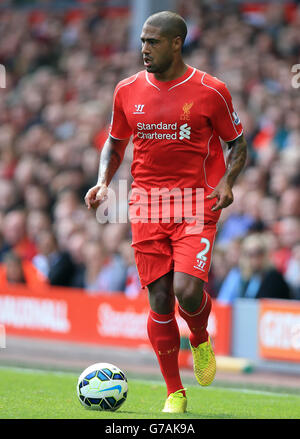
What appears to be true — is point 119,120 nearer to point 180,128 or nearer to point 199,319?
point 180,128

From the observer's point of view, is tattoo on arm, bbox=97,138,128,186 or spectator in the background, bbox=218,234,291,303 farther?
spectator in the background, bbox=218,234,291,303

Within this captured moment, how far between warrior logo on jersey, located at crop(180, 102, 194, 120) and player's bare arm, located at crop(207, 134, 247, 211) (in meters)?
0.45

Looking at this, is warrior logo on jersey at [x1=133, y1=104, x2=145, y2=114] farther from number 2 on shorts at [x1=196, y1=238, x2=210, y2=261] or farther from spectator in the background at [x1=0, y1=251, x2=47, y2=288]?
spectator in the background at [x1=0, y1=251, x2=47, y2=288]

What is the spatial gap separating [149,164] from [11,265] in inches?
303

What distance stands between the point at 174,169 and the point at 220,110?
54 cm

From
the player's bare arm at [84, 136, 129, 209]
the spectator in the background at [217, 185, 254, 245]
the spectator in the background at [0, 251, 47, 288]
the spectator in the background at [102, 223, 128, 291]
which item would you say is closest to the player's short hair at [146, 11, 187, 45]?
the player's bare arm at [84, 136, 129, 209]

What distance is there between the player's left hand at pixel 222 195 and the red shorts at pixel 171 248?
210mm

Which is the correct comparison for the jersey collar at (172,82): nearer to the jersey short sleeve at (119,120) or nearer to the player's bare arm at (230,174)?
the jersey short sleeve at (119,120)

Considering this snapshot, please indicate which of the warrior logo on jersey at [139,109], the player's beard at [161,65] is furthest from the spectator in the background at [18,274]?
the player's beard at [161,65]

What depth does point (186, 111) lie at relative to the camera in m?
6.73

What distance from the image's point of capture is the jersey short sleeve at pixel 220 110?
6762 mm

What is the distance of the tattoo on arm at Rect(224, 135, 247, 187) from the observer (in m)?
6.83

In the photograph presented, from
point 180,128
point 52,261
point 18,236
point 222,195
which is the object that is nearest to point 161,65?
point 180,128

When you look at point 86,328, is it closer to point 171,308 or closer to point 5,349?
point 5,349
